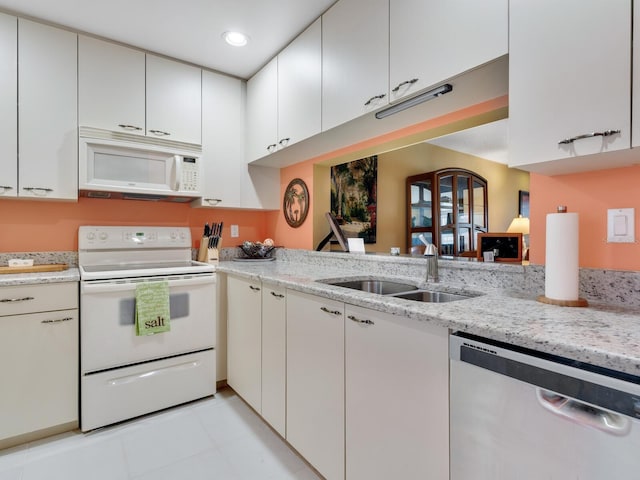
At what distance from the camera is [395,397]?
1173 mm

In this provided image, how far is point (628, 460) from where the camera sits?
0.69 m

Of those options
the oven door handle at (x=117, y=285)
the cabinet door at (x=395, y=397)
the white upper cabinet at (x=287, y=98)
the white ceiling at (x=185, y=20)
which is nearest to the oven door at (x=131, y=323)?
the oven door handle at (x=117, y=285)

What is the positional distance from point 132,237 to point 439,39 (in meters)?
2.40

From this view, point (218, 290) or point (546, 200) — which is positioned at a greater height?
point (546, 200)

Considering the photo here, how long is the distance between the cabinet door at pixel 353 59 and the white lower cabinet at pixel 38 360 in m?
1.83

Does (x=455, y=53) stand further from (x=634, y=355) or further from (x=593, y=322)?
(x=634, y=355)

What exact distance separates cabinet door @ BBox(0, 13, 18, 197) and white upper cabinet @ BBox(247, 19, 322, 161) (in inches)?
57.9

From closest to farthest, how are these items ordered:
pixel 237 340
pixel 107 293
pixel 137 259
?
pixel 107 293, pixel 237 340, pixel 137 259

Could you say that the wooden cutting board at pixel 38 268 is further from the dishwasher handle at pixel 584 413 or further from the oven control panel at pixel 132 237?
the dishwasher handle at pixel 584 413

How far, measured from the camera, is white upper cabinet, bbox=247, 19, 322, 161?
2068mm

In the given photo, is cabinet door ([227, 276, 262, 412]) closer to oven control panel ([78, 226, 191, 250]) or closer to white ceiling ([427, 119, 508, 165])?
oven control panel ([78, 226, 191, 250])

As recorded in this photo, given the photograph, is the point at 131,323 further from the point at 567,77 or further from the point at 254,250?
the point at 567,77

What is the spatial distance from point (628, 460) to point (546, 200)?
0.96 metres

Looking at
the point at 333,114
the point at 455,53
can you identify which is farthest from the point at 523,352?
the point at 333,114
